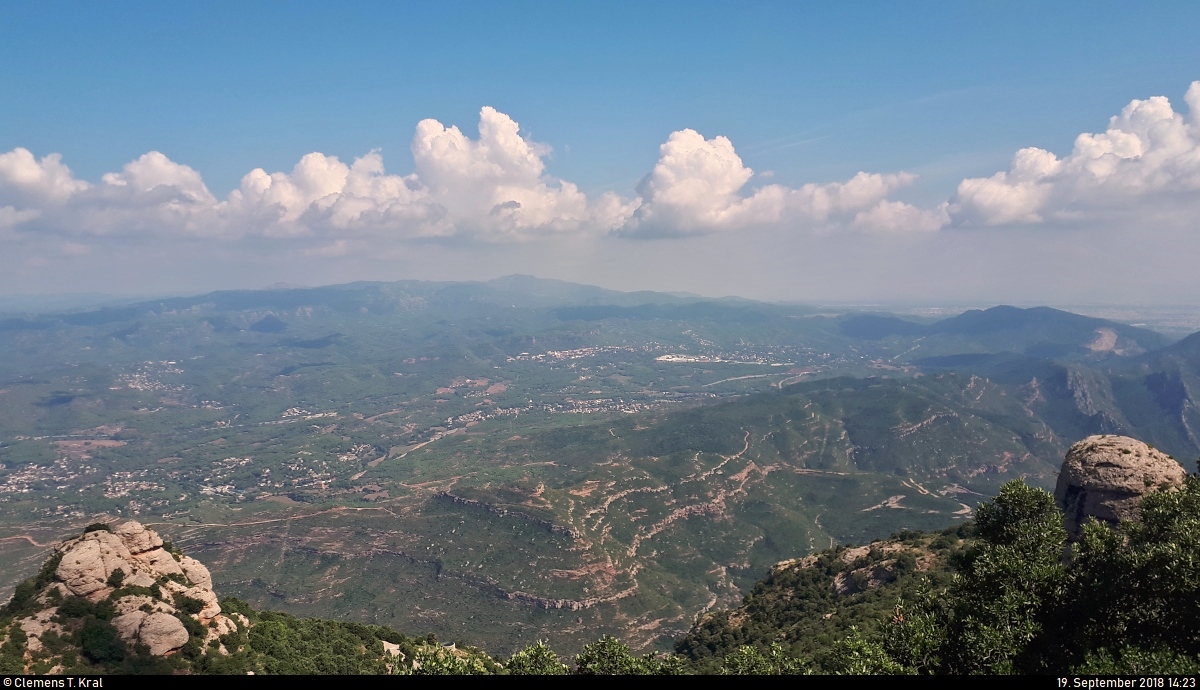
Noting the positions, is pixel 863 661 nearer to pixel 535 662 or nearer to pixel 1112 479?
pixel 535 662

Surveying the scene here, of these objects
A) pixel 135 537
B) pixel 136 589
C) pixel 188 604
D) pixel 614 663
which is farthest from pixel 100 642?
pixel 614 663

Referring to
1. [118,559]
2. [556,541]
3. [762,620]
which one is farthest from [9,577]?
[762,620]

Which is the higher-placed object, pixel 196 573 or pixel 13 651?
pixel 13 651

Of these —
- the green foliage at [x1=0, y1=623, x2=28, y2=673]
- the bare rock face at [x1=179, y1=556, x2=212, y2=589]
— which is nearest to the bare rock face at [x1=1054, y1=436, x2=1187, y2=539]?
the bare rock face at [x1=179, y1=556, x2=212, y2=589]

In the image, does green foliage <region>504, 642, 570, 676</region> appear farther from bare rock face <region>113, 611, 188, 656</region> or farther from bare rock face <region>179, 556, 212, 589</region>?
bare rock face <region>179, 556, 212, 589</region>

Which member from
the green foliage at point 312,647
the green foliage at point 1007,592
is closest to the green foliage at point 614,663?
the green foliage at point 1007,592

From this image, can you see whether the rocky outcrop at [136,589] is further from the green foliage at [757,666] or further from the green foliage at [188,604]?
the green foliage at [757,666]
